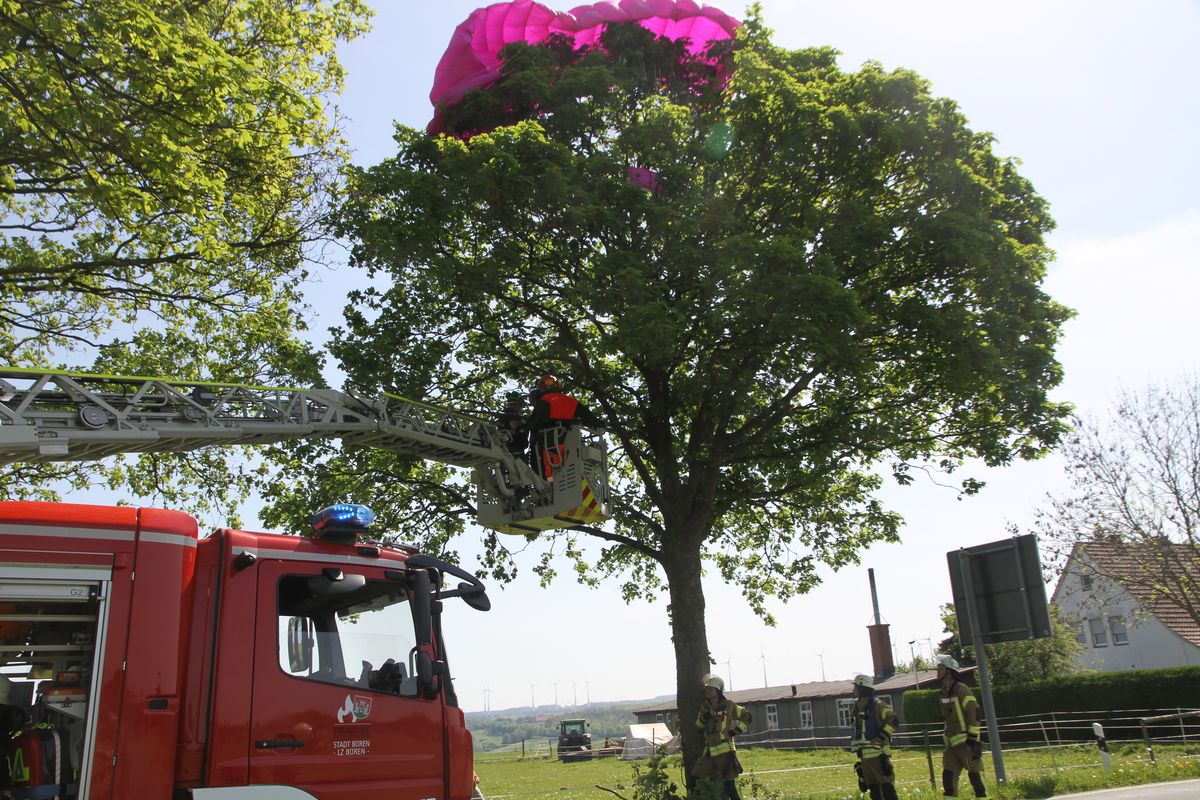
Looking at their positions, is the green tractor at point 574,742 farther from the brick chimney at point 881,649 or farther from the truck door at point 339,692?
the truck door at point 339,692

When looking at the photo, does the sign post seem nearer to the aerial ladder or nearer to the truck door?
the aerial ladder

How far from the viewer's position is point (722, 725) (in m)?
10.9

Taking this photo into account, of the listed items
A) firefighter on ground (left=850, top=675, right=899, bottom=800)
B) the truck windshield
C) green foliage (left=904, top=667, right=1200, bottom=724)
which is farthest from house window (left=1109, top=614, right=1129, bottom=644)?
the truck windshield

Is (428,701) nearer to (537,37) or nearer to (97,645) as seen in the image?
(97,645)

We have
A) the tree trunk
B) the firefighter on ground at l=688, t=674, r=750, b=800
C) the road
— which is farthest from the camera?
the tree trunk

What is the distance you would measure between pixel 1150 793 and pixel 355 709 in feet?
31.2

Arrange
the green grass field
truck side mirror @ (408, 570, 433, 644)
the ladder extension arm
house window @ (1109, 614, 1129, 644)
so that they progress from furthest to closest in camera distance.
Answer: house window @ (1109, 614, 1129, 644) → the green grass field → the ladder extension arm → truck side mirror @ (408, 570, 433, 644)

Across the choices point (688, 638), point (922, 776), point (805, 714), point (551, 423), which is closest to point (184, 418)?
point (551, 423)

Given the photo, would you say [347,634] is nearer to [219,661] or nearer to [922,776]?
[219,661]

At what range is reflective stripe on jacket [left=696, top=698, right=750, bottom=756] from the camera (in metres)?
10.8

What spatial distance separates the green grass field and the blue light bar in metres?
7.93

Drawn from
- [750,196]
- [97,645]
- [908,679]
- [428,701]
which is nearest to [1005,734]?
[908,679]

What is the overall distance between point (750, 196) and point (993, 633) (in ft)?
24.2

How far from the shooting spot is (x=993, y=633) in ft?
35.0
